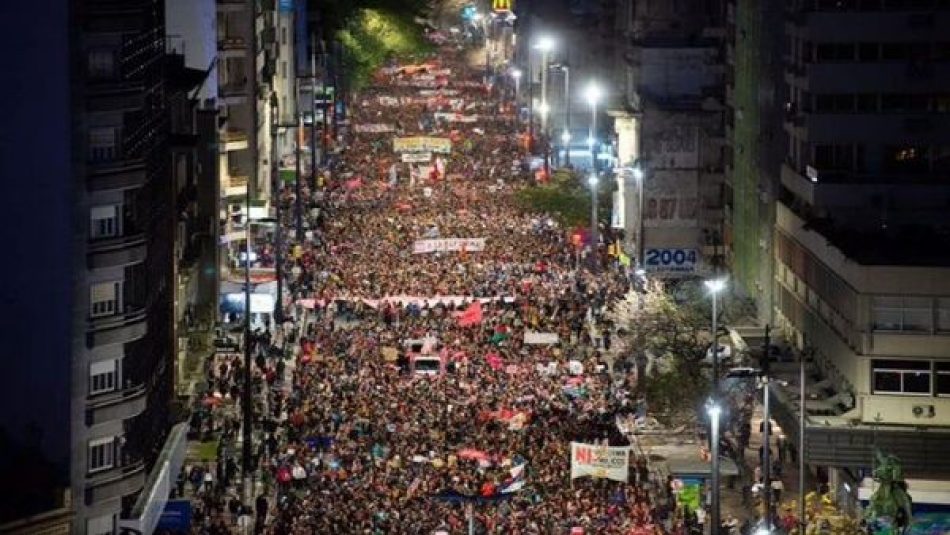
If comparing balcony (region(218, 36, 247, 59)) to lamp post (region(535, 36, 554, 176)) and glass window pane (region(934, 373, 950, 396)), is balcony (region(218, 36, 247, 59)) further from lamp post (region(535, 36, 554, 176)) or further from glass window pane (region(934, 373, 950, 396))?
glass window pane (region(934, 373, 950, 396))

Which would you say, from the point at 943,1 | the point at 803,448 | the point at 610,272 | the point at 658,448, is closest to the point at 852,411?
the point at 803,448

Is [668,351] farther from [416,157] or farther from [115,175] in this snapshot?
[416,157]

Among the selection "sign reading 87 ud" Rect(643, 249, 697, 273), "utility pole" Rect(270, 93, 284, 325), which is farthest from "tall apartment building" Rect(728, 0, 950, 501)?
"utility pole" Rect(270, 93, 284, 325)

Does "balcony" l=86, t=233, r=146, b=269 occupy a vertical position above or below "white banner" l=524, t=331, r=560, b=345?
above

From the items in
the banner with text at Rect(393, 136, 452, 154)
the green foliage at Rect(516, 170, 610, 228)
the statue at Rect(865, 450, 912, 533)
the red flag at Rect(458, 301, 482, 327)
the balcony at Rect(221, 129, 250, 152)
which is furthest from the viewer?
the banner with text at Rect(393, 136, 452, 154)

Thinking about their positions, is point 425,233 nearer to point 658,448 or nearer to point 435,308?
point 435,308

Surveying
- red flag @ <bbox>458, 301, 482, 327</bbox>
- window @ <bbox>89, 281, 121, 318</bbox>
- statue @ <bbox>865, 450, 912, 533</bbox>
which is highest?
window @ <bbox>89, 281, 121, 318</bbox>

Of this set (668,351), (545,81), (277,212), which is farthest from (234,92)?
(545,81)

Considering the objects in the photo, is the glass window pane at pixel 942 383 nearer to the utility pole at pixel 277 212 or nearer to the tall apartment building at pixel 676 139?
the utility pole at pixel 277 212
